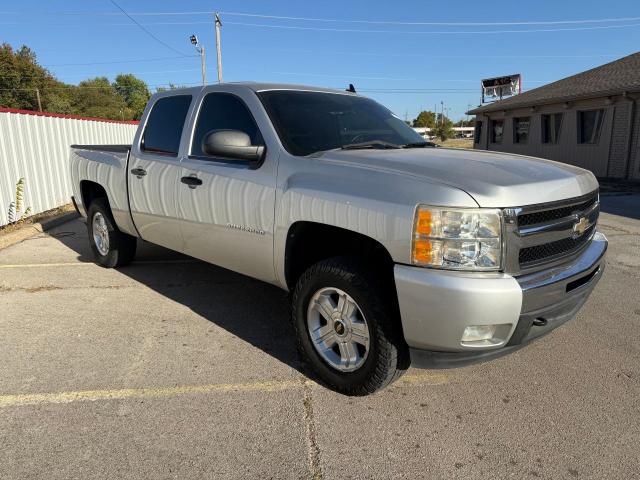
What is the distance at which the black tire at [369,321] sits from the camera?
2.79 m

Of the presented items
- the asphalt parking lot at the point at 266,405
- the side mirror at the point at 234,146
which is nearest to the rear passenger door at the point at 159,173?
the asphalt parking lot at the point at 266,405

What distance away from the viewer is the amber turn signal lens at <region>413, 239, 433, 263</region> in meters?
2.54

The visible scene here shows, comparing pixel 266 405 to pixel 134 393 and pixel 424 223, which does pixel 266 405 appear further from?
pixel 424 223

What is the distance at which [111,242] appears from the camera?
575 cm

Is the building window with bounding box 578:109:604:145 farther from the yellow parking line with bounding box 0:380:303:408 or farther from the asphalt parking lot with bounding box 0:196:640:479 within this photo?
the yellow parking line with bounding box 0:380:303:408

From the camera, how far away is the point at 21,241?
7.71 m

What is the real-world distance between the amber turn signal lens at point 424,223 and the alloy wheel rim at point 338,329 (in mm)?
629

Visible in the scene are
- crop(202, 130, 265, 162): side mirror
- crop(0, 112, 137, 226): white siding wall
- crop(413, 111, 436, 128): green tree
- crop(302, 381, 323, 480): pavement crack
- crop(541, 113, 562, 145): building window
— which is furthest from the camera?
crop(413, 111, 436, 128): green tree

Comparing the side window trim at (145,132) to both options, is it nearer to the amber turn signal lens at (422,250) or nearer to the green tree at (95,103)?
the amber turn signal lens at (422,250)

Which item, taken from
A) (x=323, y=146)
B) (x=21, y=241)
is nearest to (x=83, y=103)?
(x=21, y=241)

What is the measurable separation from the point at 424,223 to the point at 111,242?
434 centimetres

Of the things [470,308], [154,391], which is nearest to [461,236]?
[470,308]

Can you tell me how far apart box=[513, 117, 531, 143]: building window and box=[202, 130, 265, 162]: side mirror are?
21.4m

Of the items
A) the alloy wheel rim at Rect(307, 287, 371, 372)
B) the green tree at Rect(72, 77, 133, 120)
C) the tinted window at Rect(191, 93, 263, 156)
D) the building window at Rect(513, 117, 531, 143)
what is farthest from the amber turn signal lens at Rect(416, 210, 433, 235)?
the green tree at Rect(72, 77, 133, 120)
